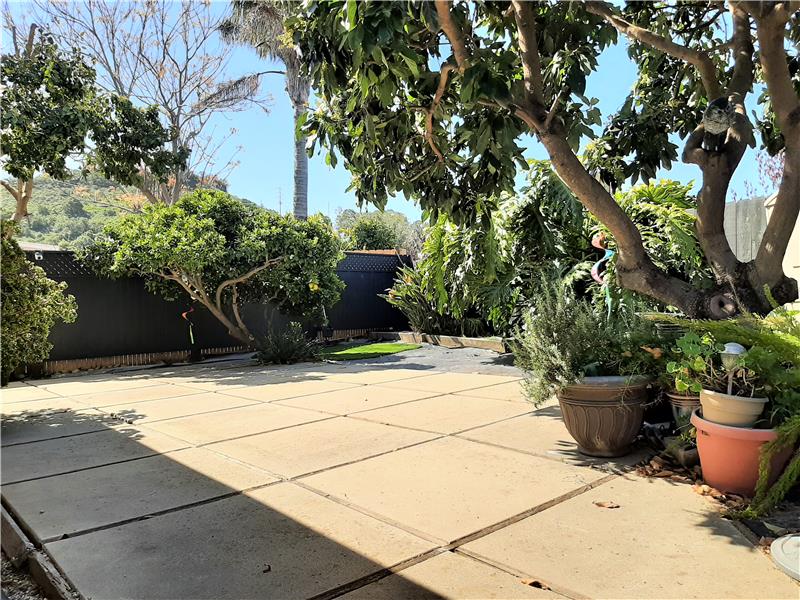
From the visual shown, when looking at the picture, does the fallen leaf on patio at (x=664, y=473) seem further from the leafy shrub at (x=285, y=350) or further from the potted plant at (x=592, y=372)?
the leafy shrub at (x=285, y=350)

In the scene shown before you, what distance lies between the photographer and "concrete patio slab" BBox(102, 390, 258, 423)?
6.37 metres

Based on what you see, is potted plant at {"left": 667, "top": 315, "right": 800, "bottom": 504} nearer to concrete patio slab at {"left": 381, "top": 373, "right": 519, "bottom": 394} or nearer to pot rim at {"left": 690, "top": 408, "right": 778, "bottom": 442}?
pot rim at {"left": 690, "top": 408, "right": 778, "bottom": 442}

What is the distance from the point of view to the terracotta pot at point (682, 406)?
4172mm

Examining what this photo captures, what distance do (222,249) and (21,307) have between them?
437cm

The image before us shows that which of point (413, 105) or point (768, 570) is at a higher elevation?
point (413, 105)

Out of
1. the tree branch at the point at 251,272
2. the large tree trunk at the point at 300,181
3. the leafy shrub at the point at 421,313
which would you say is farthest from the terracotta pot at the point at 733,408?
the large tree trunk at the point at 300,181

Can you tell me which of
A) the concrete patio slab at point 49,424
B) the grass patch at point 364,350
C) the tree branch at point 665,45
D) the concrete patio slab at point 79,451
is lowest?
the concrete patio slab at point 79,451

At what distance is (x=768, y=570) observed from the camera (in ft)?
8.75

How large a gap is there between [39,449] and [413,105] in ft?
14.0

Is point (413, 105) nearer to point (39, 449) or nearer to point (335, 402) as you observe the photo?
point (335, 402)

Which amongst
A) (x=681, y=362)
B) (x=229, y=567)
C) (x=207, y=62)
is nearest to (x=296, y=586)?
(x=229, y=567)

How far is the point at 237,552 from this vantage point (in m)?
3.00

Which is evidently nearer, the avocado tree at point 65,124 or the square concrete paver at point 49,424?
the square concrete paver at point 49,424

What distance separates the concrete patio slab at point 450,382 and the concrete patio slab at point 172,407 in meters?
2.10
